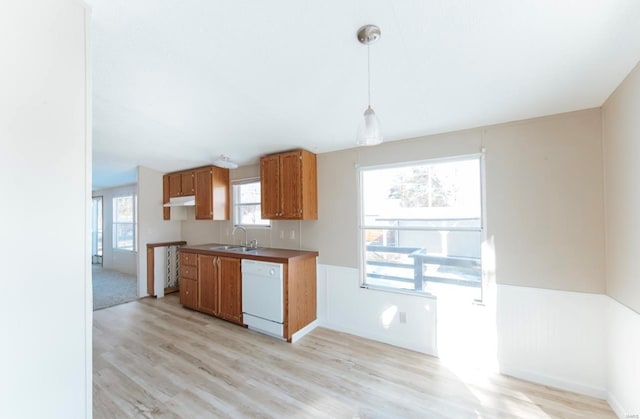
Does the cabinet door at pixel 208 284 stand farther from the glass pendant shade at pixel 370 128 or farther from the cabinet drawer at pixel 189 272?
the glass pendant shade at pixel 370 128

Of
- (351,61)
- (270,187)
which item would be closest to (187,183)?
(270,187)

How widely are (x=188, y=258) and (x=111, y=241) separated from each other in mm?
4714

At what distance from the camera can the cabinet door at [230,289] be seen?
133 inches

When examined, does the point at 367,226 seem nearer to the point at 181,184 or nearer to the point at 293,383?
the point at 293,383

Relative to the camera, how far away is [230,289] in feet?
11.3

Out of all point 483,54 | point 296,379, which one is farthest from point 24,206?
point 483,54

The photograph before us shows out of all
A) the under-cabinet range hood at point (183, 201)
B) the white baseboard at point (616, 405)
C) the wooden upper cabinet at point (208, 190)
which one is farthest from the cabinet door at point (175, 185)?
the white baseboard at point (616, 405)

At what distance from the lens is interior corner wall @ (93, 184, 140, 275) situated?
6464 millimetres

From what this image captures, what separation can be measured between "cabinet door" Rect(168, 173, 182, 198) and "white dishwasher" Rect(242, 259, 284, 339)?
95.8 inches

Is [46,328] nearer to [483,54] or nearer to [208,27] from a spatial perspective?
[208,27]

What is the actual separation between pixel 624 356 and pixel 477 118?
80.8 inches

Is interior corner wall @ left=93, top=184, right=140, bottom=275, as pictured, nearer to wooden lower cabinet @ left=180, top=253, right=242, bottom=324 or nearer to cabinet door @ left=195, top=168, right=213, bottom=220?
cabinet door @ left=195, top=168, right=213, bottom=220

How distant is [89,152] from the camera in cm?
124

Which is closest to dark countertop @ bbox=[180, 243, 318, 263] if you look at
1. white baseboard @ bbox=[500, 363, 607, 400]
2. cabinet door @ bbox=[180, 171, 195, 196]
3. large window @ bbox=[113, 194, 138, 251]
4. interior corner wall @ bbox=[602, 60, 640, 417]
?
cabinet door @ bbox=[180, 171, 195, 196]
